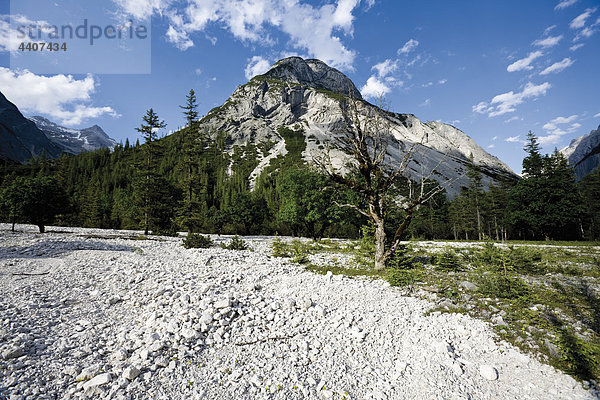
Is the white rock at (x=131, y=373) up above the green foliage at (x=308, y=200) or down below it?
below

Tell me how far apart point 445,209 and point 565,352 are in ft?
203

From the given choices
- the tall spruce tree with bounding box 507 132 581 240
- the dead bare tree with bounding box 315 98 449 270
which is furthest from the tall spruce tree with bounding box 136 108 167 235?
the tall spruce tree with bounding box 507 132 581 240

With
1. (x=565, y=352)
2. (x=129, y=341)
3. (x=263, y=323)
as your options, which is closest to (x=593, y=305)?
(x=565, y=352)

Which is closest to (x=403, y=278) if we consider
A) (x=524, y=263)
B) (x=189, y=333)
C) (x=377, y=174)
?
(x=377, y=174)

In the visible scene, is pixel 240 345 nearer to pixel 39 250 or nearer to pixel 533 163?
pixel 39 250

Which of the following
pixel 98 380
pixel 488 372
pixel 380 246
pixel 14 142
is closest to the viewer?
pixel 98 380

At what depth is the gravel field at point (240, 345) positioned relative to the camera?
3.52 metres

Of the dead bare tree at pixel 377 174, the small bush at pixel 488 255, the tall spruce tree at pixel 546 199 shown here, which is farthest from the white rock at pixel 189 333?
the tall spruce tree at pixel 546 199

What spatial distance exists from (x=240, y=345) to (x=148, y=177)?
2484 cm

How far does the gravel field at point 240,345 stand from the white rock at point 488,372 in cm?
1

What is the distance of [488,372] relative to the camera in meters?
3.86

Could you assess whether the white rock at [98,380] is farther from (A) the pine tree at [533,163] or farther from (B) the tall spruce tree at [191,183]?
(A) the pine tree at [533,163]

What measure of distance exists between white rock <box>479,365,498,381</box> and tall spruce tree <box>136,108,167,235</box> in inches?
1040

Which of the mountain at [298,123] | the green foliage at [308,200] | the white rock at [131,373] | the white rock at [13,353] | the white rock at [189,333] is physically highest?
the mountain at [298,123]
